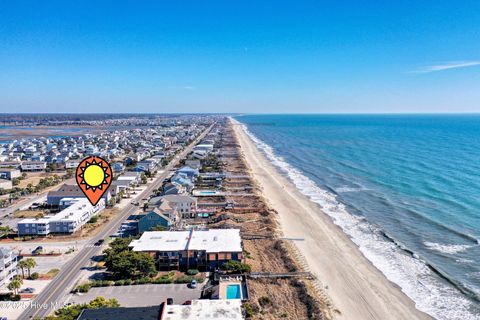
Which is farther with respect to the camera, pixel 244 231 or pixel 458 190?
pixel 458 190

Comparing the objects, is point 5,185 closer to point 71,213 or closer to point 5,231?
point 5,231

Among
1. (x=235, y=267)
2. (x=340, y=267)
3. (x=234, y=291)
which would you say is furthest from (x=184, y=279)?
(x=340, y=267)

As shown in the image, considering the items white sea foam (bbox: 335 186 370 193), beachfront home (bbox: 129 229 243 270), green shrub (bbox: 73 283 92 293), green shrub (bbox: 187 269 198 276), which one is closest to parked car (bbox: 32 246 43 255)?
beachfront home (bbox: 129 229 243 270)

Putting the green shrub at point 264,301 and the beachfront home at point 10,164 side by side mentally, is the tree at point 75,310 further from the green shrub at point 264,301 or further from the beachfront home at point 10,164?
the beachfront home at point 10,164

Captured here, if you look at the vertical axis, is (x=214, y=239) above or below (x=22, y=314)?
above

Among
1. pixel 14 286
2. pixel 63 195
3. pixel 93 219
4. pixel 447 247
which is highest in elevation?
pixel 63 195

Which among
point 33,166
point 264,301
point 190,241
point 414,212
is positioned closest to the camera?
point 264,301

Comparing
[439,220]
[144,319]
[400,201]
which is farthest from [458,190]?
[144,319]

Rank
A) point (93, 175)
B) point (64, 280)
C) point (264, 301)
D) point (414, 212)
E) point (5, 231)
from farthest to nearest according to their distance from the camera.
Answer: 1. point (414, 212)
2. point (5, 231)
3. point (64, 280)
4. point (264, 301)
5. point (93, 175)

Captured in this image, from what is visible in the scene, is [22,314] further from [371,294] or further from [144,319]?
[371,294]
